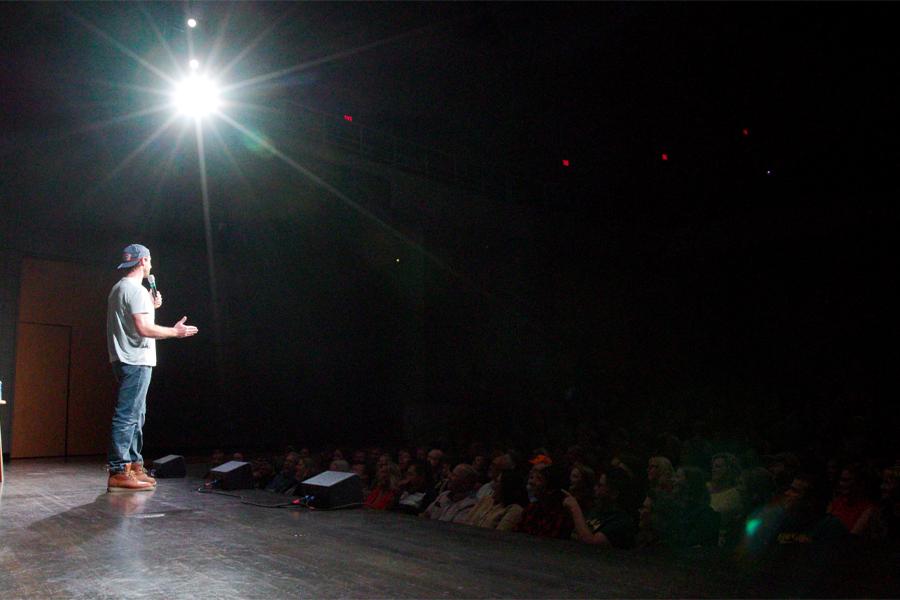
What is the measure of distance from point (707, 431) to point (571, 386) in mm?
4426

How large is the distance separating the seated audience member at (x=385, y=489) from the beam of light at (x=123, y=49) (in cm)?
379

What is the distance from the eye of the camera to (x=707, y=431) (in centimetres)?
557

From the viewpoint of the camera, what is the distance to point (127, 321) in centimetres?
254

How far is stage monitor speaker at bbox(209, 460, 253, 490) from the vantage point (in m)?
2.68

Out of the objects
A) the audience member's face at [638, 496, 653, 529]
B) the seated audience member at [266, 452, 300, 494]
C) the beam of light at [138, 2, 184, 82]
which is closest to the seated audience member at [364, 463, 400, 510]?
the seated audience member at [266, 452, 300, 494]

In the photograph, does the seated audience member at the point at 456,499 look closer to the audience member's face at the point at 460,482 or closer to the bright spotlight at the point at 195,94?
the audience member's face at the point at 460,482

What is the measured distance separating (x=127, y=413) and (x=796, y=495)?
102 inches

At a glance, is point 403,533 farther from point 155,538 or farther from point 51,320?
point 51,320

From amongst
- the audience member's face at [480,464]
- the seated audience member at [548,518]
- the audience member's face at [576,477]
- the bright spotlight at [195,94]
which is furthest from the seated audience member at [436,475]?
the bright spotlight at [195,94]

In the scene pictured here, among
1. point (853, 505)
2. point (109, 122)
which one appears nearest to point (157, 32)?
point (109, 122)

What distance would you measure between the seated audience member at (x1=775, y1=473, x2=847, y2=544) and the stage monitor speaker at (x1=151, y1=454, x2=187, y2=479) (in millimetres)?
2564

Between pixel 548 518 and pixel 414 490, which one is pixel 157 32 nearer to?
pixel 414 490

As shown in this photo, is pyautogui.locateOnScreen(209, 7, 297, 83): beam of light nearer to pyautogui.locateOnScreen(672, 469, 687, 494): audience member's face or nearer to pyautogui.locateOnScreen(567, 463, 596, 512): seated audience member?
pyautogui.locateOnScreen(567, 463, 596, 512): seated audience member

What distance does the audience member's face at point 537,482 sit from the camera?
2945 millimetres
